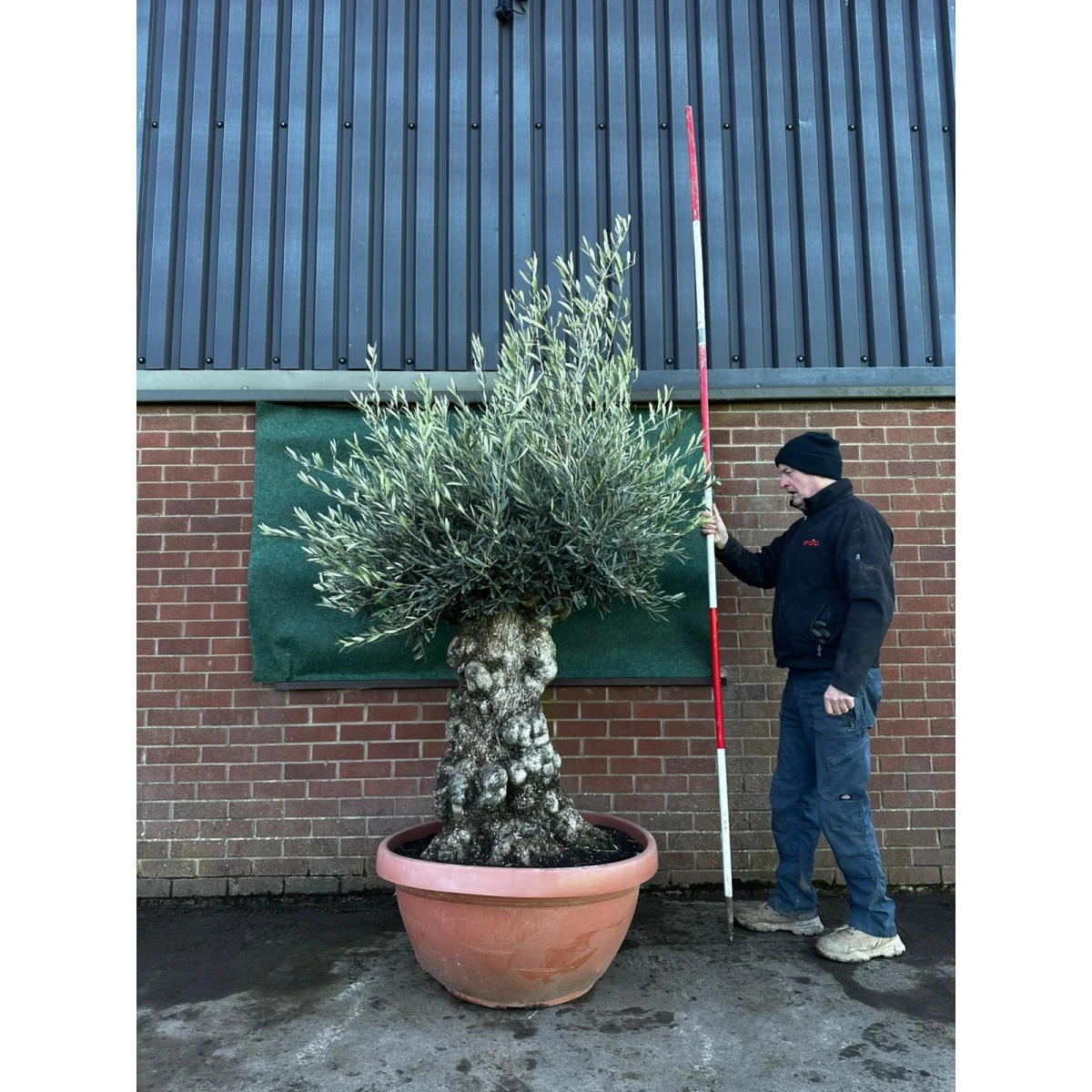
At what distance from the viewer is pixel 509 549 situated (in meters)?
3.30

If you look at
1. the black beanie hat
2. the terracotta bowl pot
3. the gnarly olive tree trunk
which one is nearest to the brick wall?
the black beanie hat

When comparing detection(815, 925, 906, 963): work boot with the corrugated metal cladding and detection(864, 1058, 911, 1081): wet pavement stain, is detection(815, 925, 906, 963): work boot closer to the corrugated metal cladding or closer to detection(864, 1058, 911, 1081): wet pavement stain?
detection(864, 1058, 911, 1081): wet pavement stain

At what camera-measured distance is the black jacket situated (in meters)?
3.57

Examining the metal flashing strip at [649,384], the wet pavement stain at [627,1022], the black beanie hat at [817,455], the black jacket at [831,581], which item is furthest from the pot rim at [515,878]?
the metal flashing strip at [649,384]

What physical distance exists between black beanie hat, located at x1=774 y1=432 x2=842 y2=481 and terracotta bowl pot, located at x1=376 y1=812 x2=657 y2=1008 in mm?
1895

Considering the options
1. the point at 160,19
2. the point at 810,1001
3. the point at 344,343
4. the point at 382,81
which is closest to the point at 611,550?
the point at 810,1001

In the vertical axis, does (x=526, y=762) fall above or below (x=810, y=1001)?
above

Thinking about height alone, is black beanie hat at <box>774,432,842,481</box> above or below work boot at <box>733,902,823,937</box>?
above

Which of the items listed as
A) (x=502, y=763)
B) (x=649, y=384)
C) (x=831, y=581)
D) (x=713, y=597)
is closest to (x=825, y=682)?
(x=831, y=581)

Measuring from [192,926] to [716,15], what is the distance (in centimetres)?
562

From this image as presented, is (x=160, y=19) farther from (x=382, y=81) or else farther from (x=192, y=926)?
(x=192, y=926)

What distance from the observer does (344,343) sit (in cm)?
469

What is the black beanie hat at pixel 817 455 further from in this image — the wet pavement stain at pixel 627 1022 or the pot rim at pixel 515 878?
the wet pavement stain at pixel 627 1022

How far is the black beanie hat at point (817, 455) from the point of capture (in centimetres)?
391
